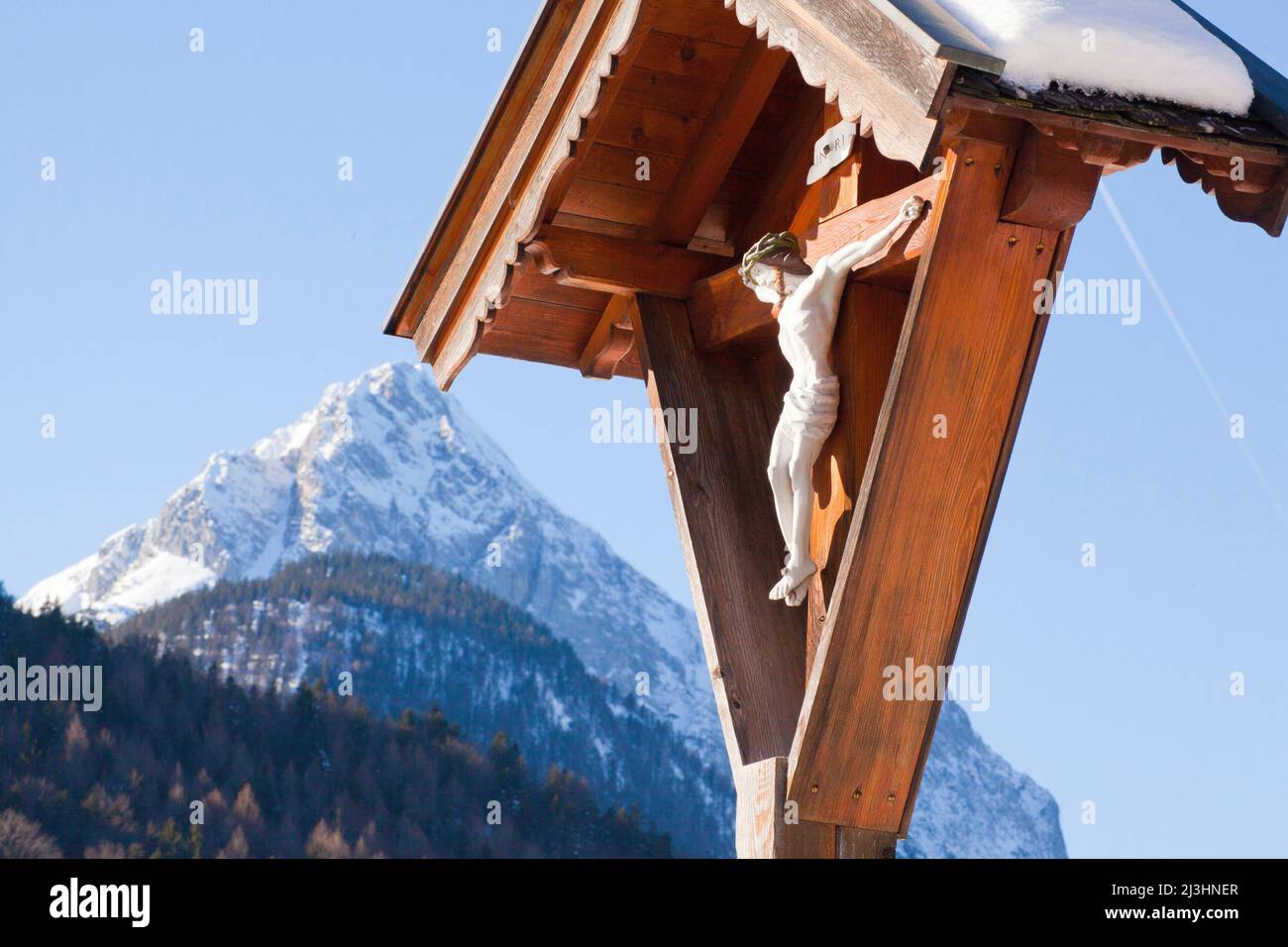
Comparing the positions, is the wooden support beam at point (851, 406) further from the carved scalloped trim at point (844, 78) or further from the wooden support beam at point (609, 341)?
the wooden support beam at point (609, 341)

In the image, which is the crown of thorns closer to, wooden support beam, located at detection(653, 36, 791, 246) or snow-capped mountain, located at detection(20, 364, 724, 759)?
wooden support beam, located at detection(653, 36, 791, 246)

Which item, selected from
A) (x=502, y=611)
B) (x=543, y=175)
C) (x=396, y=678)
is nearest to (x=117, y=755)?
(x=396, y=678)

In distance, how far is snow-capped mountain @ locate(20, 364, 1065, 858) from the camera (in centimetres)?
12975

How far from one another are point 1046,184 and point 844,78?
536 mm

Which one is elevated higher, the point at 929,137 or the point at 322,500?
the point at 322,500

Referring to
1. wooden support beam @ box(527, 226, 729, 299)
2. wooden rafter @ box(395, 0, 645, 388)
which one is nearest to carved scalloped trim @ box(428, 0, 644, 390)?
wooden rafter @ box(395, 0, 645, 388)

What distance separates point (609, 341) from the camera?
639 centimetres

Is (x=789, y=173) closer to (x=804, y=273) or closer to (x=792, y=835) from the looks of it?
(x=804, y=273)

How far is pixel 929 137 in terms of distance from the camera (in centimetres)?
411

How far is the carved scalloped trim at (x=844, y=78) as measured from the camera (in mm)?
4199

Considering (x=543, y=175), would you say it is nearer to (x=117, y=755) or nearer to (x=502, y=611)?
(x=117, y=755)

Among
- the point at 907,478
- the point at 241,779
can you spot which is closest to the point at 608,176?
the point at 907,478
